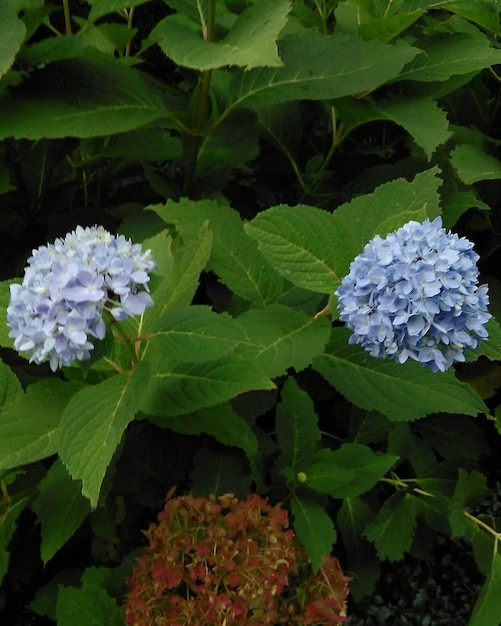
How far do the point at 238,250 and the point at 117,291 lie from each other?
47cm

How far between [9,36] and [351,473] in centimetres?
99

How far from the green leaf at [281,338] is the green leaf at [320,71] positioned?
1.40 feet

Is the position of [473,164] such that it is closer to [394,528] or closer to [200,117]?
[200,117]

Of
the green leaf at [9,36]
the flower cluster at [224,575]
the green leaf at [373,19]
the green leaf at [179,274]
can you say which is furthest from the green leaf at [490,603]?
the green leaf at [9,36]

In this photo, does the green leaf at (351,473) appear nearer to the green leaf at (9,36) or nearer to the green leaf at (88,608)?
the green leaf at (88,608)

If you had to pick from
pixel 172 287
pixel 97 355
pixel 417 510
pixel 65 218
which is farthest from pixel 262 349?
pixel 65 218

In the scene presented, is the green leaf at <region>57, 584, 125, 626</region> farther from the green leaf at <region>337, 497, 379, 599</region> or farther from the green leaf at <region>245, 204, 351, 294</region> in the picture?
the green leaf at <region>245, 204, 351, 294</region>

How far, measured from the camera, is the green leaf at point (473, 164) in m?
1.42

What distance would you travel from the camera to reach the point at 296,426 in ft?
4.36

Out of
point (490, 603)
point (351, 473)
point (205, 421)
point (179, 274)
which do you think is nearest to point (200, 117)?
point (179, 274)

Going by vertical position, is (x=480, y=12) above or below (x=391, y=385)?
above

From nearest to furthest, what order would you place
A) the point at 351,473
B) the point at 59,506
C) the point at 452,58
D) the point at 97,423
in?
the point at 97,423
the point at 59,506
the point at 351,473
the point at 452,58

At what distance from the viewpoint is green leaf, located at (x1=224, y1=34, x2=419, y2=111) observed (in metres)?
1.30

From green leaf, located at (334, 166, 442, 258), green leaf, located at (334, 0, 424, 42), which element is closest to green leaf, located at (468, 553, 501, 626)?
green leaf, located at (334, 166, 442, 258)
